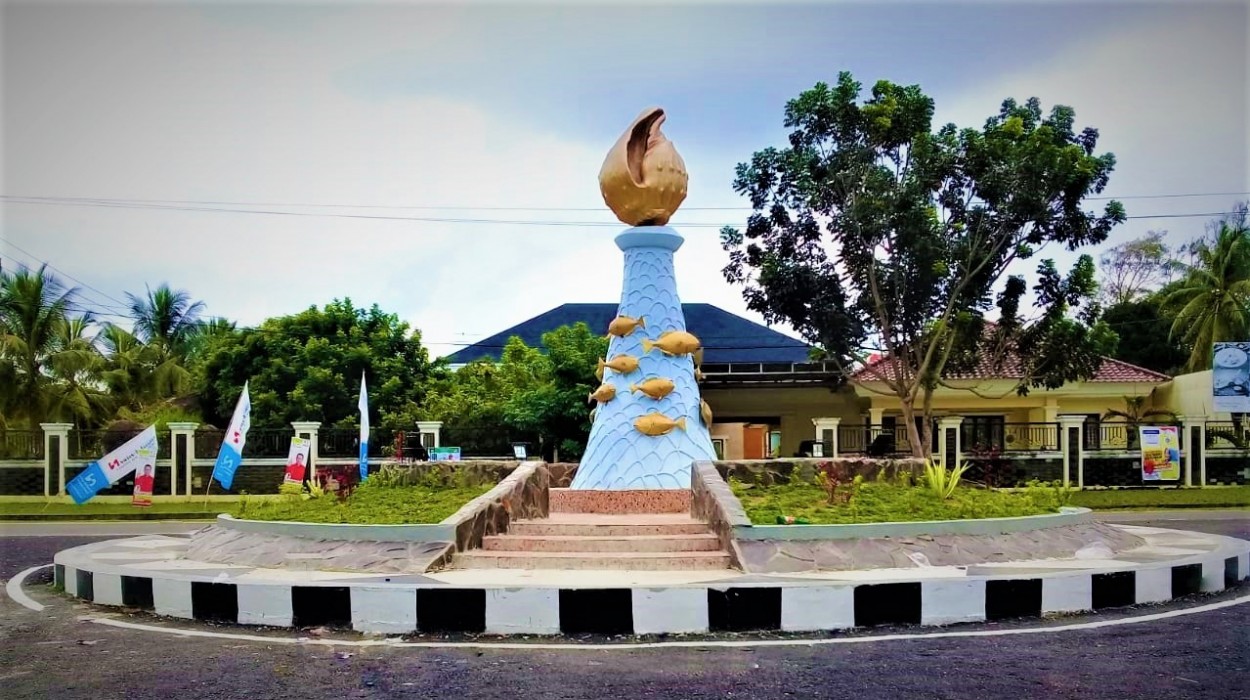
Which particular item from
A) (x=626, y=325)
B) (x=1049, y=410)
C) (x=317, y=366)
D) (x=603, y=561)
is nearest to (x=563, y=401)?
(x=317, y=366)

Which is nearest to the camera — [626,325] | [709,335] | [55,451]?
[626,325]

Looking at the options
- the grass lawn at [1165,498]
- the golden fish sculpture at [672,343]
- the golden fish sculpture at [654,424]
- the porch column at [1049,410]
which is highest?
the golden fish sculpture at [672,343]

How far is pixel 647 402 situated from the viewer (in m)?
12.5

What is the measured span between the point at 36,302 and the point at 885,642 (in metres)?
26.9

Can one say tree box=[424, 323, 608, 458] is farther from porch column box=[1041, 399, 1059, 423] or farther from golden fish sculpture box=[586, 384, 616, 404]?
porch column box=[1041, 399, 1059, 423]

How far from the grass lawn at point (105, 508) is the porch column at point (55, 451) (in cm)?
111

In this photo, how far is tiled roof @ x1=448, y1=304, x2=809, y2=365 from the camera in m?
31.9

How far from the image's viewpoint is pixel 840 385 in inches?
1096

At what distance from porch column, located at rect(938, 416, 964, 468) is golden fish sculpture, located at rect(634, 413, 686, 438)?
12.6 metres

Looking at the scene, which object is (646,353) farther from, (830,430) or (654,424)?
(830,430)

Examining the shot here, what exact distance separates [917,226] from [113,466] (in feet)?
46.9

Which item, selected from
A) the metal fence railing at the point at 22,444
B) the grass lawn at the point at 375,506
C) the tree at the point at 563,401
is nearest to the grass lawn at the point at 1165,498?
the tree at the point at 563,401

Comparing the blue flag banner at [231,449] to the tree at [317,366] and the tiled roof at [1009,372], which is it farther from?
the tiled roof at [1009,372]

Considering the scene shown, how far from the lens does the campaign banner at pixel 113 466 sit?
1426 cm
